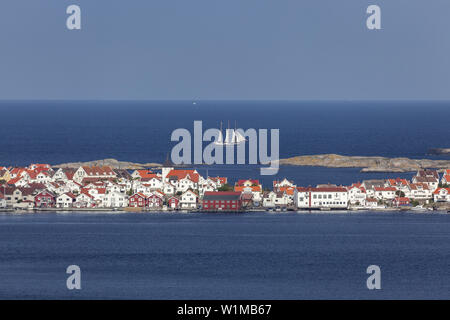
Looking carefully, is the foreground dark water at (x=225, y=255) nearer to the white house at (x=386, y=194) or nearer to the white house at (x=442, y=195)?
the white house at (x=386, y=194)

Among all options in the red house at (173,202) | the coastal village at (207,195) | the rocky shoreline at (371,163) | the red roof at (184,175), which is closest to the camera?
the coastal village at (207,195)

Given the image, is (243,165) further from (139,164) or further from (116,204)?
(116,204)

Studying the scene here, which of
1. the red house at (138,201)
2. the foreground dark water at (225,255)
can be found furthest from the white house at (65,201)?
the red house at (138,201)

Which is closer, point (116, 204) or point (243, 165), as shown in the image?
point (116, 204)

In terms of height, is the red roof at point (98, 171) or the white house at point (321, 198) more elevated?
the red roof at point (98, 171)
